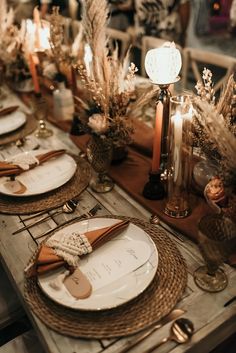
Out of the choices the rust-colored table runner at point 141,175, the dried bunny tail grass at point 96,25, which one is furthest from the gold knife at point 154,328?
the dried bunny tail grass at point 96,25

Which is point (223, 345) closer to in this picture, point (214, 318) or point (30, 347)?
point (214, 318)

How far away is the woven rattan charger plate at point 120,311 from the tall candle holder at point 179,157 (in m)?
0.22

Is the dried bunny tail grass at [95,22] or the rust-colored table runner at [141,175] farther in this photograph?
the dried bunny tail grass at [95,22]

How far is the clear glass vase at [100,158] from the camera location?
1.07 m

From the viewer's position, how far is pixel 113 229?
873 mm

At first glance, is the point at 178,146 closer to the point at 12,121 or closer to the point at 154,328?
the point at 154,328

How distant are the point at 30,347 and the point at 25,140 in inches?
30.9

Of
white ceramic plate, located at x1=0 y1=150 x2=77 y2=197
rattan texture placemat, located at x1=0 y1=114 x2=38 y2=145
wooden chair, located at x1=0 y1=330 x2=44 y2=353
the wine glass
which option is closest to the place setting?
white ceramic plate, located at x1=0 y1=150 x2=77 y2=197

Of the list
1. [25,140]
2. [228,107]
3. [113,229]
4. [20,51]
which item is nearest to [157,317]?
[113,229]

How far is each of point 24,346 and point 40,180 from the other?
1.55 ft

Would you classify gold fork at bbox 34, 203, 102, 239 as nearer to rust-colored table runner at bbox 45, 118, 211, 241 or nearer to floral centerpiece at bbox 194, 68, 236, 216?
rust-colored table runner at bbox 45, 118, 211, 241

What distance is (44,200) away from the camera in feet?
3.53

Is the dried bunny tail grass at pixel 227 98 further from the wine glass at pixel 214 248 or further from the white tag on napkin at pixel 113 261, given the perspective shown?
the white tag on napkin at pixel 113 261

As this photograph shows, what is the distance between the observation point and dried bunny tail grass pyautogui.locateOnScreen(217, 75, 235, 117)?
3.00ft
